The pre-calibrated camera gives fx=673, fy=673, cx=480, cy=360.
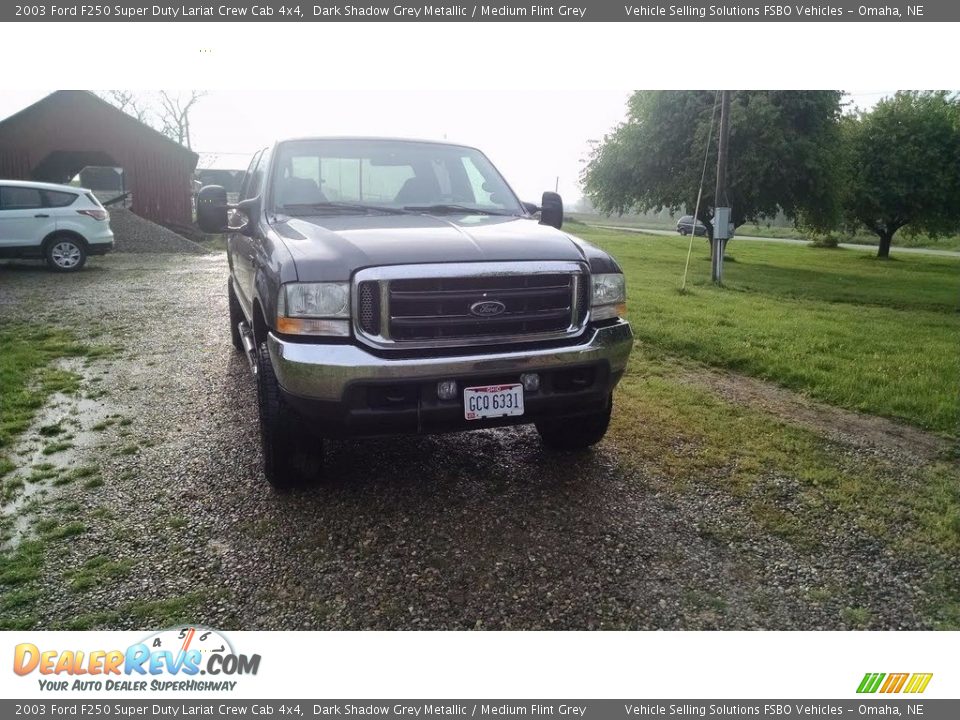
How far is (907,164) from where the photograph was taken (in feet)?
87.4

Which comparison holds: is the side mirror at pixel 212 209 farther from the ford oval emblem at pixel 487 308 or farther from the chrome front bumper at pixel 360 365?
the ford oval emblem at pixel 487 308

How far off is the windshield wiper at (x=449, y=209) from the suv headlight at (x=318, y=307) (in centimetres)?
128

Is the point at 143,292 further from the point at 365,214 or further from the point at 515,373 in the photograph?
the point at 515,373

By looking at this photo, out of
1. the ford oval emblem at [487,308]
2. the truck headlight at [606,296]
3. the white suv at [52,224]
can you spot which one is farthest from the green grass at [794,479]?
the white suv at [52,224]

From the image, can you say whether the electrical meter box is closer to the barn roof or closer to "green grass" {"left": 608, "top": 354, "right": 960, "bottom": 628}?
"green grass" {"left": 608, "top": 354, "right": 960, "bottom": 628}

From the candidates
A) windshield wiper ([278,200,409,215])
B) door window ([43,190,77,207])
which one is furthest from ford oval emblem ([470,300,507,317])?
door window ([43,190,77,207])

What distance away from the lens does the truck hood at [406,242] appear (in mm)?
3068

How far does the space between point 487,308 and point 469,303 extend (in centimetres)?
9

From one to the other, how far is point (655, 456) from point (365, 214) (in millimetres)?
2299

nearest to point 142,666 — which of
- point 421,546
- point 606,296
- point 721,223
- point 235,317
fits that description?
point 421,546

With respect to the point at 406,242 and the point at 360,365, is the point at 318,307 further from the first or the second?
the point at 406,242

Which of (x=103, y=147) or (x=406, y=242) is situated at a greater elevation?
(x=103, y=147)

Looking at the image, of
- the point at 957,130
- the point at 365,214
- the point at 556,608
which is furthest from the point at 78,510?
the point at 957,130

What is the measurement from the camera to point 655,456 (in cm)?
418
